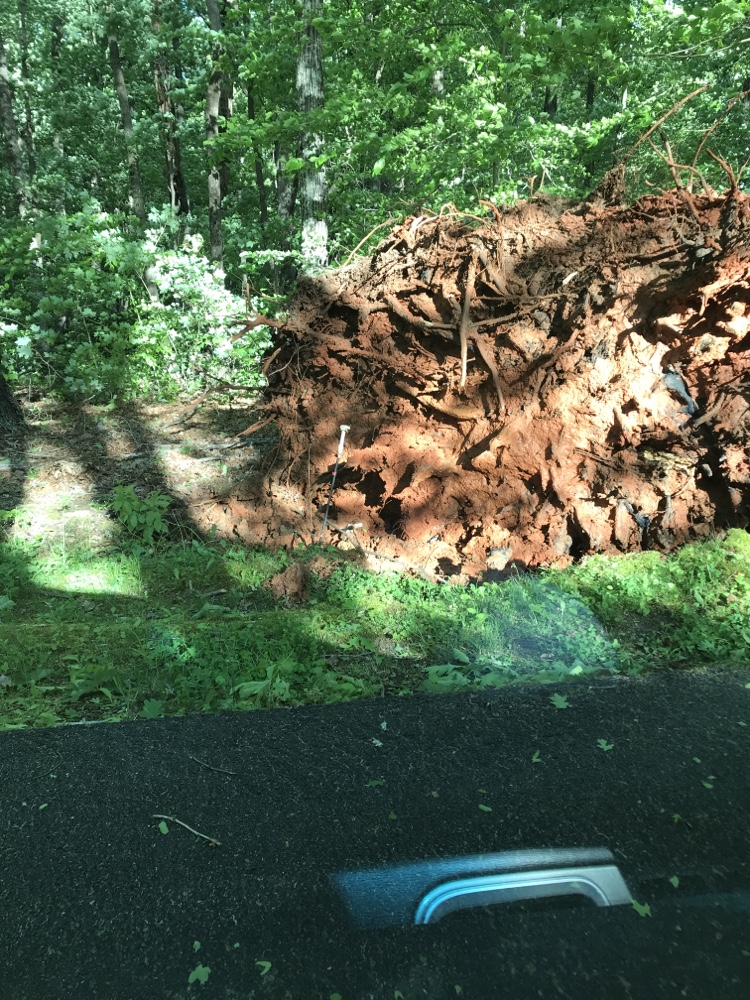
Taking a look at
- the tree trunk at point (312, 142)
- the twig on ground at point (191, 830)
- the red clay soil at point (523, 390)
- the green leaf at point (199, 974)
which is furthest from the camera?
the tree trunk at point (312, 142)

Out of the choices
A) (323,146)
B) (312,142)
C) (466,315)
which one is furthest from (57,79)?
(466,315)

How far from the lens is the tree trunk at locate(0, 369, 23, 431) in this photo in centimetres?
Result: 758

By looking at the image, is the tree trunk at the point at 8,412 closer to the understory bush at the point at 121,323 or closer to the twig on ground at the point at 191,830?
the understory bush at the point at 121,323

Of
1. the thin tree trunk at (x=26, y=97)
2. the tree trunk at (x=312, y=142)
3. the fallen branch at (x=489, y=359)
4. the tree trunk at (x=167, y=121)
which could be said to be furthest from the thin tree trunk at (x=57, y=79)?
the fallen branch at (x=489, y=359)

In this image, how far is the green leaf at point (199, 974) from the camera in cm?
196

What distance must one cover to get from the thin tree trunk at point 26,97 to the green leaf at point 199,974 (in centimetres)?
2520

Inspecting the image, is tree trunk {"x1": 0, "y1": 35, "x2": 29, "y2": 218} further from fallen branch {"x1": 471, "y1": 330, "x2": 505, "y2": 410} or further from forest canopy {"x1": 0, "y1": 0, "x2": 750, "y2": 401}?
fallen branch {"x1": 471, "y1": 330, "x2": 505, "y2": 410}

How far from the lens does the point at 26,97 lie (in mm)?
22844

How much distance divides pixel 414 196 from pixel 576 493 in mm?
8584

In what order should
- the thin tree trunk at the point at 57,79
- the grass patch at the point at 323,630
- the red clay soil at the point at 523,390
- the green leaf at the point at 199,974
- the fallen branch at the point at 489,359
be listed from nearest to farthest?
the green leaf at the point at 199,974 < the grass patch at the point at 323,630 < the red clay soil at the point at 523,390 < the fallen branch at the point at 489,359 < the thin tree trunk at the point at 57,79

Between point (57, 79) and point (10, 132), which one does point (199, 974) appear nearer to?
point (10, 132)

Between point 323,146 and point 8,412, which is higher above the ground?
point 323,146

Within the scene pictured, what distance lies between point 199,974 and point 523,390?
4.85 meters

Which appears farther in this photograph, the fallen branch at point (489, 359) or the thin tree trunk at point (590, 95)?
the thin tree trunk at point (590, 95)
